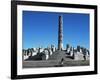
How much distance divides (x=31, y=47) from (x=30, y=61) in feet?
0.38

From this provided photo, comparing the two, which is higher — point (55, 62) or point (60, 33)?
point (60, 33)

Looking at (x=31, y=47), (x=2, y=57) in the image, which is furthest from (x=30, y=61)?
(x=2, y=57)

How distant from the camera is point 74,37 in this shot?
6.32ft

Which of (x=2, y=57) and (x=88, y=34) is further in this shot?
(x=88, y=34)

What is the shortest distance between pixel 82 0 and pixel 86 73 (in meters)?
0.65

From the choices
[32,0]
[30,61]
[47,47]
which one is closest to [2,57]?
[30,61]

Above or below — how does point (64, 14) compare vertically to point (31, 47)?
above

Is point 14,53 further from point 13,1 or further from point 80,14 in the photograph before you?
point 80,14

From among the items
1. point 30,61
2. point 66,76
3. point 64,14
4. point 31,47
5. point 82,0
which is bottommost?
point 66,76

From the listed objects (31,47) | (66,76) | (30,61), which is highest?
(31,47)

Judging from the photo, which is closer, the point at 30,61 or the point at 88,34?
the point at 30,61

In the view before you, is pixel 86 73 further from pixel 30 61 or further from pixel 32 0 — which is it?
pixel 32 0

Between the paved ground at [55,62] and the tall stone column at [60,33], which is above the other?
the tall stone column at [60,33]

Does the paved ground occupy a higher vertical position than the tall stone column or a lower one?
lower
